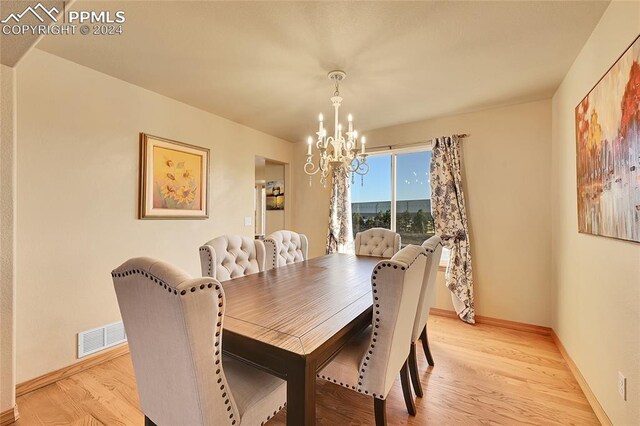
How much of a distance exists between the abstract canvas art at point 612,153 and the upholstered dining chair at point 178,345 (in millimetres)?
1933

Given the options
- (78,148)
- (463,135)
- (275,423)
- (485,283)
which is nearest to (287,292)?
(275,423)

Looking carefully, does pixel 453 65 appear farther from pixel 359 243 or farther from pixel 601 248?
pixel 359 243

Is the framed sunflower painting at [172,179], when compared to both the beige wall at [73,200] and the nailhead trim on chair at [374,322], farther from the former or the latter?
the nailhead trim on chair at [374,322]

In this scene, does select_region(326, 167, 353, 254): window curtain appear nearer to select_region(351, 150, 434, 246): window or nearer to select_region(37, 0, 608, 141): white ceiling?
select_region(351, 150, 434, 246): window

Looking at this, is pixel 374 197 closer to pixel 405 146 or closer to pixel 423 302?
pixel 405 146

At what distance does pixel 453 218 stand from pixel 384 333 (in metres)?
2.37

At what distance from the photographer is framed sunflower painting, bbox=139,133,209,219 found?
264 cm

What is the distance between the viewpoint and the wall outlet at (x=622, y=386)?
1435 millimetres

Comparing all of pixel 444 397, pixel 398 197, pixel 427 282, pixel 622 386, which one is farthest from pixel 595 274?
pixel 398 197

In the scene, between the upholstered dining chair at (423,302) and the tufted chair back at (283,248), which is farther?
the tufted chair back at (283,248)

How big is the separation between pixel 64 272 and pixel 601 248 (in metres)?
3.81

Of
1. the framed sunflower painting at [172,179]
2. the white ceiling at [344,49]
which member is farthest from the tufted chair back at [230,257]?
the white ceiling at [344,49]

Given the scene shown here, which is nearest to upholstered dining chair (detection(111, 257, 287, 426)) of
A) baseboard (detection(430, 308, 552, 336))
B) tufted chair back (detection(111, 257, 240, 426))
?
tufted chair back (detection(111, 257, 240, 426))

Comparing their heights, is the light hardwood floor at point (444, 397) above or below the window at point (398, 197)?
below
